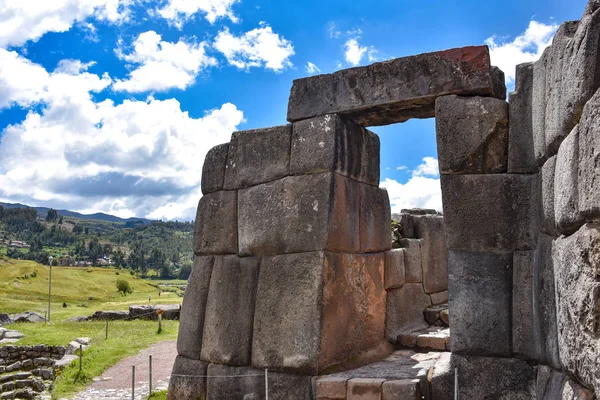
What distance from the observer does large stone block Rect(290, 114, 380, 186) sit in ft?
22.5

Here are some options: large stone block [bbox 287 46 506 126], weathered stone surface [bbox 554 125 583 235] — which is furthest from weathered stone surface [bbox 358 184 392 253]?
weathered stone surface [bbox 554 125 583 235]

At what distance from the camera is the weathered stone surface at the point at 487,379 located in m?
5.34

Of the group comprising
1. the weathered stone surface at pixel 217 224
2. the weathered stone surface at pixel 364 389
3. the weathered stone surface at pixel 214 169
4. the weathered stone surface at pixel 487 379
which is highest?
the weathered stone surface at pixel 214 169

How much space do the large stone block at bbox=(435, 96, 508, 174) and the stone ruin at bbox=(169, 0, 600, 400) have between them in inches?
0.6

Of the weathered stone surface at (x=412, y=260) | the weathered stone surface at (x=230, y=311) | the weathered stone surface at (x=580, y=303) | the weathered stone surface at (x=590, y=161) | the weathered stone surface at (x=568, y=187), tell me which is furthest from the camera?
the weathered stone surface at (x=412, y=260)

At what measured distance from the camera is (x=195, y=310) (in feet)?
25.7

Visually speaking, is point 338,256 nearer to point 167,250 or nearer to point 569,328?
point 569,328

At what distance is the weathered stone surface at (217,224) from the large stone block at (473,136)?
3.15m

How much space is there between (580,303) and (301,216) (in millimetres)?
3949

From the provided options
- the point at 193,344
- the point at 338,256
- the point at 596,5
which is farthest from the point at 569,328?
the point at 193,344

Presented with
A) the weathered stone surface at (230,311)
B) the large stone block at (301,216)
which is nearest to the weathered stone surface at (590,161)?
the large stone block at (301,216)

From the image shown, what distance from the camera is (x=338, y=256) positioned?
271 inches

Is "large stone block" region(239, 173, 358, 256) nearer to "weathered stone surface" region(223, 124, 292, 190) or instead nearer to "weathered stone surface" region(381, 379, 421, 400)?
"weathered stone surface" region(223, 124, 292, 190)

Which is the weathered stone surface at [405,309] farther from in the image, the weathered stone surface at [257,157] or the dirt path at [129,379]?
the dirt path at [129,379]
